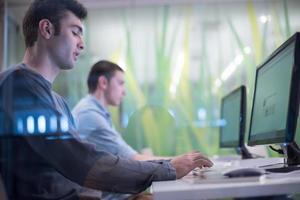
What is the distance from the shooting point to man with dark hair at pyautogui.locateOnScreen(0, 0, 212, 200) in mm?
1042

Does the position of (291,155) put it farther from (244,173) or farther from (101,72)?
(101,72)

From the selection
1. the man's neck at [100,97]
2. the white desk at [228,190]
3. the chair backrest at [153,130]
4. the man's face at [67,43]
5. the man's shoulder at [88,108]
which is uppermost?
the man's face at [67,43]

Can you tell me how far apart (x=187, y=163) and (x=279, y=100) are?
38 centimetres

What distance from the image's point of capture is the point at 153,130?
3541mm

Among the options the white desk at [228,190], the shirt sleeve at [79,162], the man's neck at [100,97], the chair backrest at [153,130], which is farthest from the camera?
the chair backrest at [153,130]

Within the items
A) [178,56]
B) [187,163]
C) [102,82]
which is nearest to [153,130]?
[178,56]

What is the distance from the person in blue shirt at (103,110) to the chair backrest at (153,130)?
90 cm

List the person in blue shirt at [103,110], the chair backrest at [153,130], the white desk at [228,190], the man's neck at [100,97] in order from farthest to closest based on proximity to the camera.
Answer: the chair backrest at [153,130]
the man's neck at [100,97]
the person in blue shirt at [103,110]
the white desk at [228,190]

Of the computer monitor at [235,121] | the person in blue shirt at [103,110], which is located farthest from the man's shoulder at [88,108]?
the computer monitor at [235,121]

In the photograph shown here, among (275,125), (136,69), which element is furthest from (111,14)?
(275,125)

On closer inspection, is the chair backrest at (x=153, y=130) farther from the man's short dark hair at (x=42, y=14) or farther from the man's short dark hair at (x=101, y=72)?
the man's short dark hair at (x=42, y=14)

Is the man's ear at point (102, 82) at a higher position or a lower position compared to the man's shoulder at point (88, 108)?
higher

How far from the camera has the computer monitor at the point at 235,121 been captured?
7.06ft

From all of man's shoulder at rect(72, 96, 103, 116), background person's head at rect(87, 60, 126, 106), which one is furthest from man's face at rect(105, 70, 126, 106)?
man's shoulder at rect(72, 96, 103, 116)
